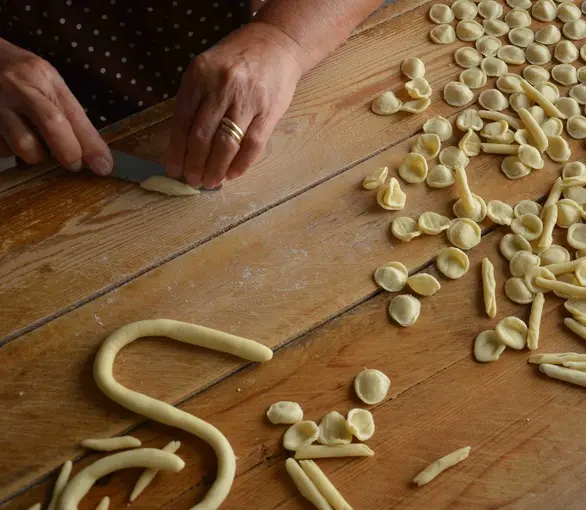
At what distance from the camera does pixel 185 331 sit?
724 millimetres

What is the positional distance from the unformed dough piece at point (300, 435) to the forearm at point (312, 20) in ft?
1.49

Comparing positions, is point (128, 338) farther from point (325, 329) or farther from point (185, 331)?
point (325, 329)

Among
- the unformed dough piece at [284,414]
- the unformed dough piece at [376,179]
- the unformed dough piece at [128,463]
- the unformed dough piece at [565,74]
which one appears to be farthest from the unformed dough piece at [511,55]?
the unformed dough piece at [128,463]

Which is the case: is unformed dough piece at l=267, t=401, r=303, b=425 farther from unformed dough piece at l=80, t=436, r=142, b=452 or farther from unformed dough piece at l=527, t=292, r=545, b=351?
unformed dough piece at l=527, t=292, r=545, b=351

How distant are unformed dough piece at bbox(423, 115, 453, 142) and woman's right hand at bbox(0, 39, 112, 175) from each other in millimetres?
405

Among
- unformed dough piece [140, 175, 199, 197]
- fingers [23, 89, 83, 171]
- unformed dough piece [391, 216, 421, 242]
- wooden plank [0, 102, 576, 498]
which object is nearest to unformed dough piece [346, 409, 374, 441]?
wooden plank [0, 102, 576, 498]

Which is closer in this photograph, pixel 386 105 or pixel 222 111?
pixel 222 111

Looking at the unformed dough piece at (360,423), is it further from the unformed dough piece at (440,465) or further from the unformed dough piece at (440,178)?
the unformed dough piece at (440,178)

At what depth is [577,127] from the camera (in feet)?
3.02

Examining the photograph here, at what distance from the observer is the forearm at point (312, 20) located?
2.87ft

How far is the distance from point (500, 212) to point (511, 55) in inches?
11.1

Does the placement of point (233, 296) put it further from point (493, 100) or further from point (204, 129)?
point (493, 100)

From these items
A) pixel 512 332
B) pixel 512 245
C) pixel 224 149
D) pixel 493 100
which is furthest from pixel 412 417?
pixel 493 100

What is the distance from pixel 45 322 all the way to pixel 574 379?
0.56 metres
